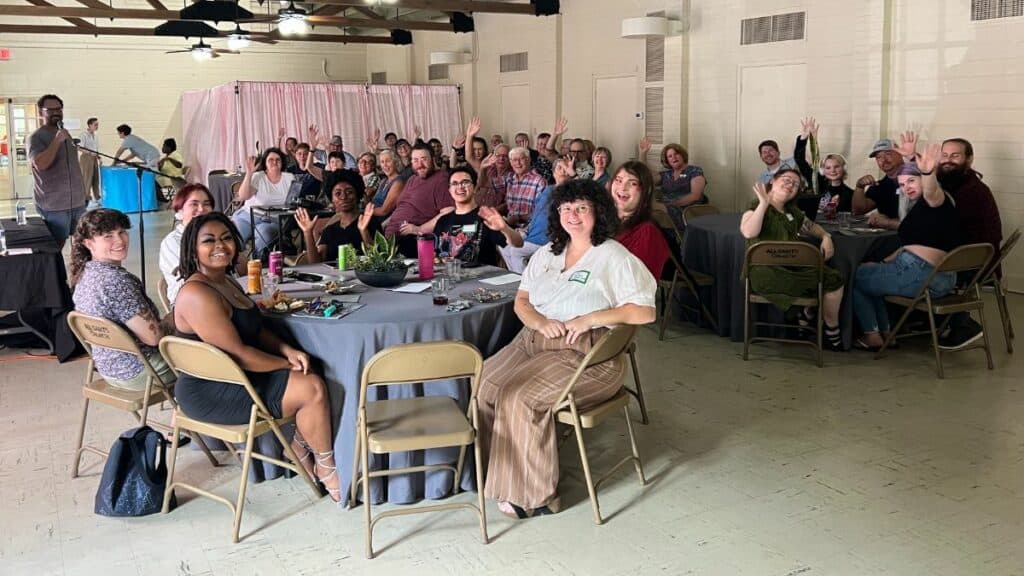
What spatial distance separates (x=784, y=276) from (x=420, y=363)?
3125 mm

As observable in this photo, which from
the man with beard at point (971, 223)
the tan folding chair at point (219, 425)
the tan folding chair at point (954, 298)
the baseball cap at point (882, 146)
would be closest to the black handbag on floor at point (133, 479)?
the tan folding chair at point (219, 425)

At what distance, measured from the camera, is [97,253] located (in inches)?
151

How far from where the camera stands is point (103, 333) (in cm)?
345

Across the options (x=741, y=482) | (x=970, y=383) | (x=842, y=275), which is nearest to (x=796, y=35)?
(x=842, y=275)

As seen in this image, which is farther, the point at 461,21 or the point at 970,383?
the point at 461,21

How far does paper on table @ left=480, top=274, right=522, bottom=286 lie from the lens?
4.11 metres

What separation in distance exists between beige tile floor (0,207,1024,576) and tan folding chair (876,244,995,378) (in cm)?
49

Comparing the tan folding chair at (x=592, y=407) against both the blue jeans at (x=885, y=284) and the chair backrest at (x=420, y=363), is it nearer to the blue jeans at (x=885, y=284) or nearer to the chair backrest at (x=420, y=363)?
the chair backrest at (x=420, y=363)

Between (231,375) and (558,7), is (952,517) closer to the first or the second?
(231,375)

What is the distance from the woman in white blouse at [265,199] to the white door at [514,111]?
6.01 meters

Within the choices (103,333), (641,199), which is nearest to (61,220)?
(103,333)

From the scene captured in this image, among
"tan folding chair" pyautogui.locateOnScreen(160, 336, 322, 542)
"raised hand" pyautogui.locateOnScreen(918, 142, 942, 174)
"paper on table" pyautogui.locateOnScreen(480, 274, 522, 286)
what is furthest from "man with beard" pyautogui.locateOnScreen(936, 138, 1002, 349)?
"tan folding chair" pyautogui.locateOnScreen(160, 336, 322, 542)

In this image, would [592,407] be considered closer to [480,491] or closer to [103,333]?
[480,491]

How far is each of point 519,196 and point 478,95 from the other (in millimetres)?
7880
